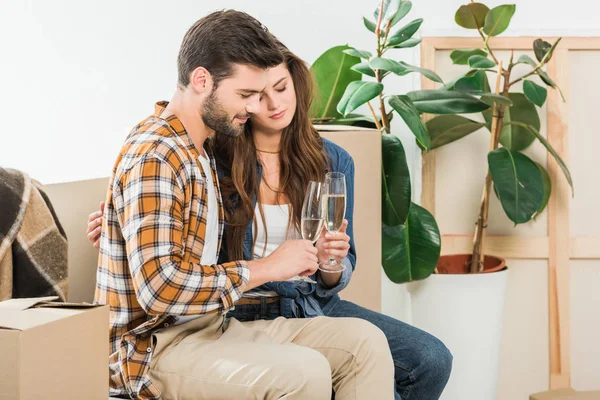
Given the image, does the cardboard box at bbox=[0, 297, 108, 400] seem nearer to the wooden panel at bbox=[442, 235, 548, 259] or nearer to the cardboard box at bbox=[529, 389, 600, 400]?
the cardboard box at bbox=[529, 389, 600, 400]

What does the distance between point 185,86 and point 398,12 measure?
41.9 inches

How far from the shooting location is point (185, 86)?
1.69 meters

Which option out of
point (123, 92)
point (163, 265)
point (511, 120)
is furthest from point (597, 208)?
point (163, 265)

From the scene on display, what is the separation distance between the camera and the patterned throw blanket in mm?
1722

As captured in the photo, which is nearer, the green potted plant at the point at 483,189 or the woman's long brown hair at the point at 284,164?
the woman's long brown hair at the point at 284,164

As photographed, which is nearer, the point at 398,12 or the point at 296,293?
the point at 296,293

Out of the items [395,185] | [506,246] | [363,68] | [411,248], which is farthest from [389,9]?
[506,246]

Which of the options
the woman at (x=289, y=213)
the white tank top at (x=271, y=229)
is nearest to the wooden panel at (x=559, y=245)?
the woman at (x=289, y=213)

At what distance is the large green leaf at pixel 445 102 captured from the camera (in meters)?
2.58

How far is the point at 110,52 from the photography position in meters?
3.05

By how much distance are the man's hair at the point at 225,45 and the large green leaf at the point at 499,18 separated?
1.29 meters

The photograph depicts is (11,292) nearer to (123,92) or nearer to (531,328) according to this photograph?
(123,92)

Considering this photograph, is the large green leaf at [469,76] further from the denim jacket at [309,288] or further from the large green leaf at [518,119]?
the denim jacket at [309,288]

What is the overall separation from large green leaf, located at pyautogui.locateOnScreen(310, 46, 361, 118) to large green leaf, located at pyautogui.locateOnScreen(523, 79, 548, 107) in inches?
23.2
